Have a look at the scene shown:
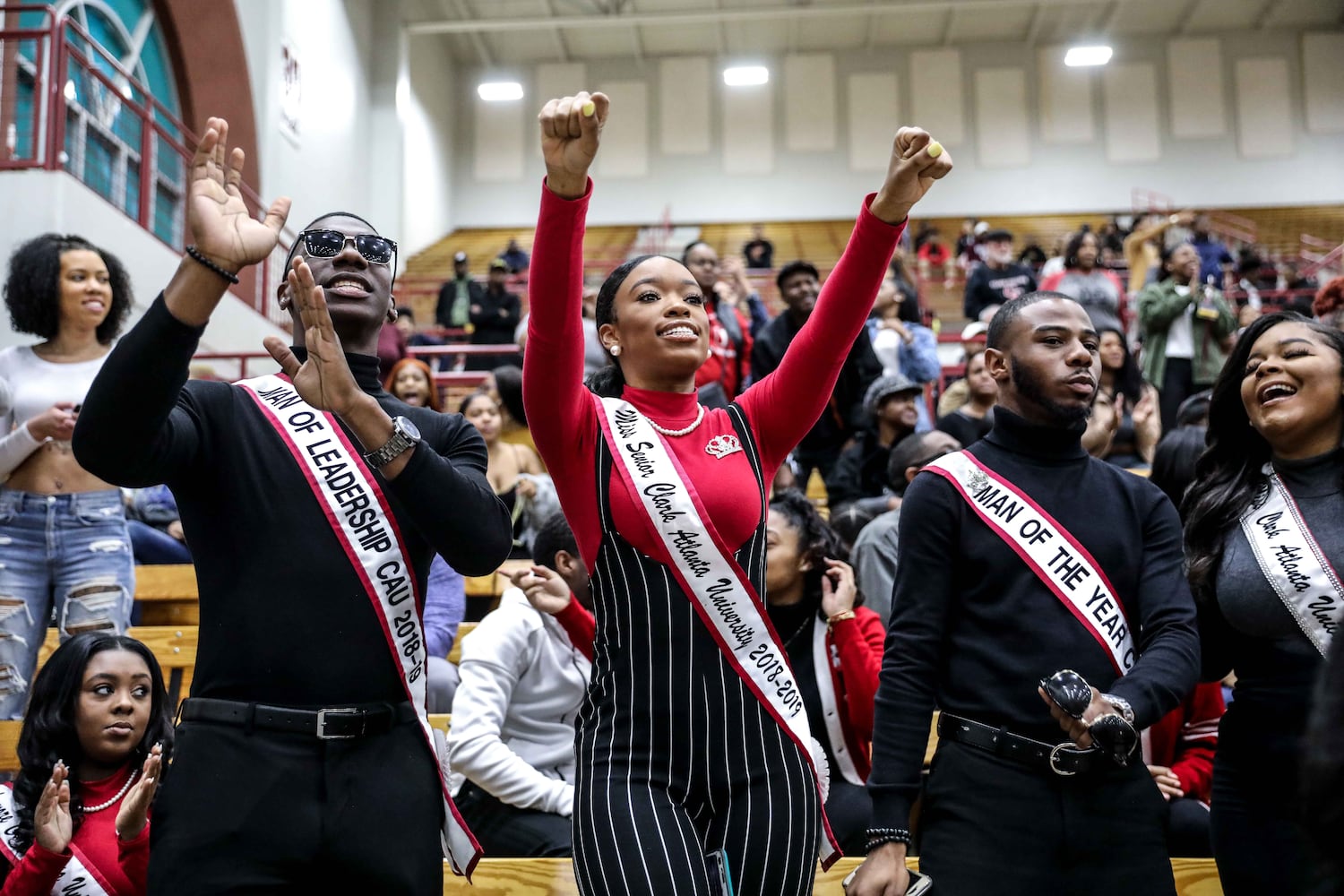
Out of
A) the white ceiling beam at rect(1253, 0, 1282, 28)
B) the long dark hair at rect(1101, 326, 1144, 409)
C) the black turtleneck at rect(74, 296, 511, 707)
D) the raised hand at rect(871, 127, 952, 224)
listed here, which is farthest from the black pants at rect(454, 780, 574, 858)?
the white ceiling beam at rect(1253, 0, 1282, 28)

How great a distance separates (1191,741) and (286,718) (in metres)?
2.56

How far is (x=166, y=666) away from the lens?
4.29 meters

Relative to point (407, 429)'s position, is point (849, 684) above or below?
below

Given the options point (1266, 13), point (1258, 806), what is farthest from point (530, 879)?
point (1266, 13)

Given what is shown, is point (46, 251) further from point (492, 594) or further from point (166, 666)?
point (492, 594)

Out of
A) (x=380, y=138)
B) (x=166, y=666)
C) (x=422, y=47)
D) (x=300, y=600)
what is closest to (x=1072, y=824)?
(x=300, y=600)

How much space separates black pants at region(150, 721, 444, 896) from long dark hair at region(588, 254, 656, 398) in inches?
33.5

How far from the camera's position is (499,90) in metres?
22.1

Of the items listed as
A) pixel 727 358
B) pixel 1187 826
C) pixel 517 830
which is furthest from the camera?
pixel 727 358

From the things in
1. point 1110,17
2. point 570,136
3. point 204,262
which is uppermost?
point 1110,17

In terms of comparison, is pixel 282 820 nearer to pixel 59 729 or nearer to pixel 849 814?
pixel 59 729

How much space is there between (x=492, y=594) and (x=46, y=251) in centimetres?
229

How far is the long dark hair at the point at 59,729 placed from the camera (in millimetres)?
3068

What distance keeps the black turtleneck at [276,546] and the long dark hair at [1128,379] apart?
17.8 ft
